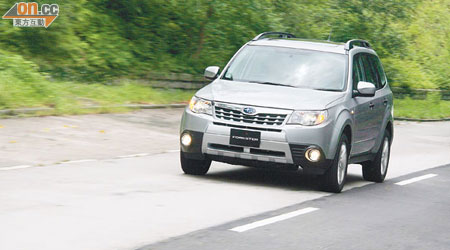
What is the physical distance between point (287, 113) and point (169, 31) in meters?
15.1

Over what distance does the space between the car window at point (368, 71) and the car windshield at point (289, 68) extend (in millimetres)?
830

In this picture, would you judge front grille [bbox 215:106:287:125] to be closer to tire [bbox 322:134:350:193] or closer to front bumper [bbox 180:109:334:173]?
front bumper [bbox 180:109:334:173]

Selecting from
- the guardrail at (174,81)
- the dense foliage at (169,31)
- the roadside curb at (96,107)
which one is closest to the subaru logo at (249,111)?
the roadside curb at (96,107)

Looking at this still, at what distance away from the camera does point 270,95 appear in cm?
1080

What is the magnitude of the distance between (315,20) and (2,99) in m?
15.2

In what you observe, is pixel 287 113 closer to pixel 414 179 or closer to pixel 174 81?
pixel 414 179

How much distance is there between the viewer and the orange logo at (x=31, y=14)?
64.9 ft

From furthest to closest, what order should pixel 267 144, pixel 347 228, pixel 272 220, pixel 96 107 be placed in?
pixel 96 107 < pixel 267 144 < pixel 272 220 < pixel 347 228

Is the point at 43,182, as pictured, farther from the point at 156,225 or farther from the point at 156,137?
the point at 156,137

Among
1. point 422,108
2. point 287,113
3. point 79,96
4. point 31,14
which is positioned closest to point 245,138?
point 287,113

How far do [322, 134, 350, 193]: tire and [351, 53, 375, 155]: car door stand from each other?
408 millimetres

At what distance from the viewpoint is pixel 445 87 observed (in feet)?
136

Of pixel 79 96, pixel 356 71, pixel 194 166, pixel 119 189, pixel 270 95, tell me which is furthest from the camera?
pixel 79 96

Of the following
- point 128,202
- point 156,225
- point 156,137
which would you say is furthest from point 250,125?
point 156,137
